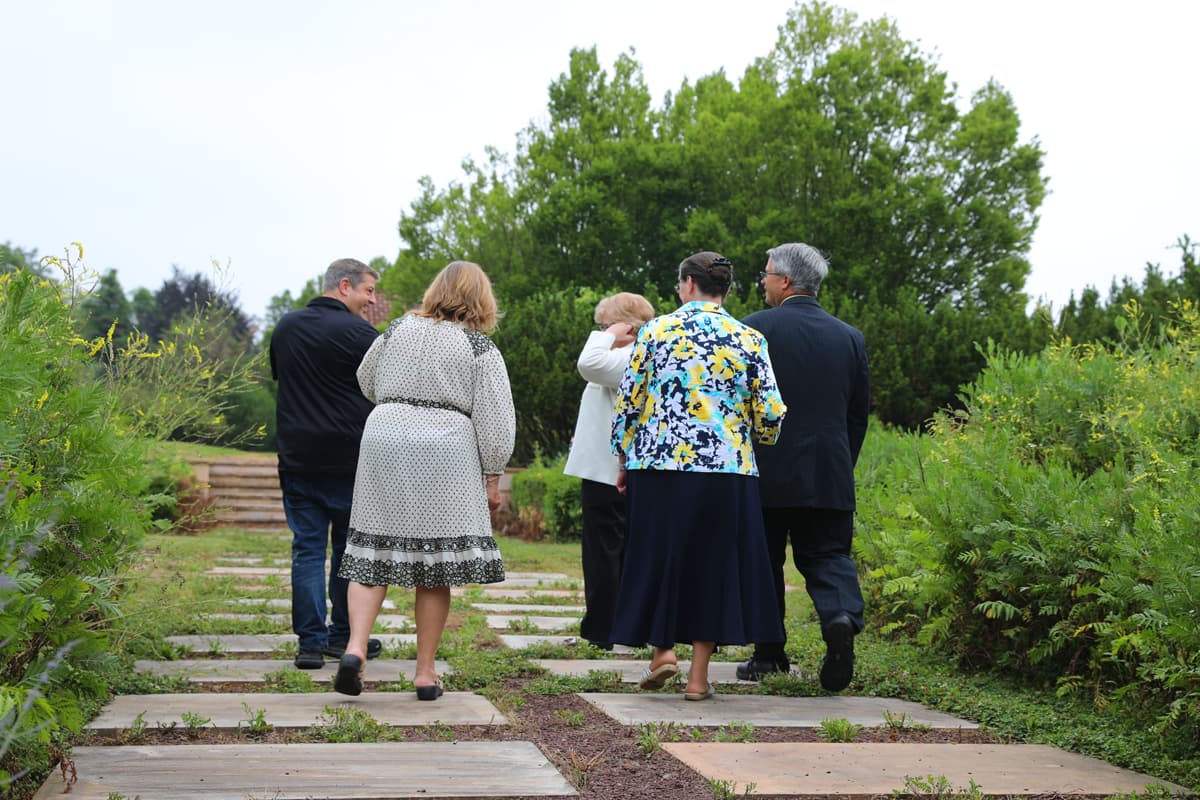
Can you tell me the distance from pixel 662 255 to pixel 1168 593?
31.0m

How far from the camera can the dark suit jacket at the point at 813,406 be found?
17.0 feet

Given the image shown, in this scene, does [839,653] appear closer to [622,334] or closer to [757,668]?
[757,668]

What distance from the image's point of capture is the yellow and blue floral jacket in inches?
188

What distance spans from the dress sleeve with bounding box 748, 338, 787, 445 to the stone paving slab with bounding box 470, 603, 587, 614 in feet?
9.19

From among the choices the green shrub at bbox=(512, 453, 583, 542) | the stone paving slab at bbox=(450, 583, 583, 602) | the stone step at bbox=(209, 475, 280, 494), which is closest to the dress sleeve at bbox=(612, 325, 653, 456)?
the stone paving slab at bbox=(450, 583, 583, 602)

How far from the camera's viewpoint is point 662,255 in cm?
3450

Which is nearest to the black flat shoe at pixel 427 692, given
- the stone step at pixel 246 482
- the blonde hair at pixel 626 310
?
the blonde hair at pixel 626 310

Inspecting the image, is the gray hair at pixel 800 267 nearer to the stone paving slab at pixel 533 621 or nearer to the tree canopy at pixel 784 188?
the stone paving slab at pixel 533 621

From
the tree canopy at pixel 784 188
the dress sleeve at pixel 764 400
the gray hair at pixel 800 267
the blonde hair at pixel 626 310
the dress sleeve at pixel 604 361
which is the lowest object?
the dress sleeve at pixel 764 400

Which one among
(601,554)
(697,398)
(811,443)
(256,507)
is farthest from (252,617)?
(256,507)

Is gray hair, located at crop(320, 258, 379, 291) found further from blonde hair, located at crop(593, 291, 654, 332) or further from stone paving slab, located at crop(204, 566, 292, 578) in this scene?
stone paving slab, located at crop(204, 566, 292, 578)

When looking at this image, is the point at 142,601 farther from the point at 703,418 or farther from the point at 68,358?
the point at 703,418

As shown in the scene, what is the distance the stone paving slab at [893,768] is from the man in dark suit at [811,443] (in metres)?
1.17

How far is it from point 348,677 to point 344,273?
210cm
